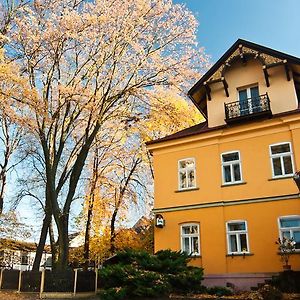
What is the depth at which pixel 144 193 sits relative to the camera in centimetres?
2759

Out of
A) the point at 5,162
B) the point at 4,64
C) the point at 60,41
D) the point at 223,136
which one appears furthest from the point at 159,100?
the point at 5,162

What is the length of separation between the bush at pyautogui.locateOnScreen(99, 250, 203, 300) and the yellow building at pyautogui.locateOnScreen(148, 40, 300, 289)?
11.9 ft

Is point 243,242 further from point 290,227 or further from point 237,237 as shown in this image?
point 290,227

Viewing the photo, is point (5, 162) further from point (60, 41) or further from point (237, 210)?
point (237, 210)

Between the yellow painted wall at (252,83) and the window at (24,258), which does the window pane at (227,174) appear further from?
the window at (24,258)

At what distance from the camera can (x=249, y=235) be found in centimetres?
1623

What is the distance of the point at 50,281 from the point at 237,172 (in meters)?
10.3

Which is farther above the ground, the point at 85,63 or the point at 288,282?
the point at 85,63

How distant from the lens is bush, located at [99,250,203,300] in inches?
466

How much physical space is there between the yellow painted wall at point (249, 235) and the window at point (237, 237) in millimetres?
197

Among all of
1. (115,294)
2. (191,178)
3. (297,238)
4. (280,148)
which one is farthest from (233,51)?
(115,294)

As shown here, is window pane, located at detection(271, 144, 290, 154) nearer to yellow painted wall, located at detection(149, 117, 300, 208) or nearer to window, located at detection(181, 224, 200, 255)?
yellow painted wall, located at detection(149, 117, 300, 208)

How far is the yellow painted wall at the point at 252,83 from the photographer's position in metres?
17.6

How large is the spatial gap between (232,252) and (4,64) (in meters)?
12.9
